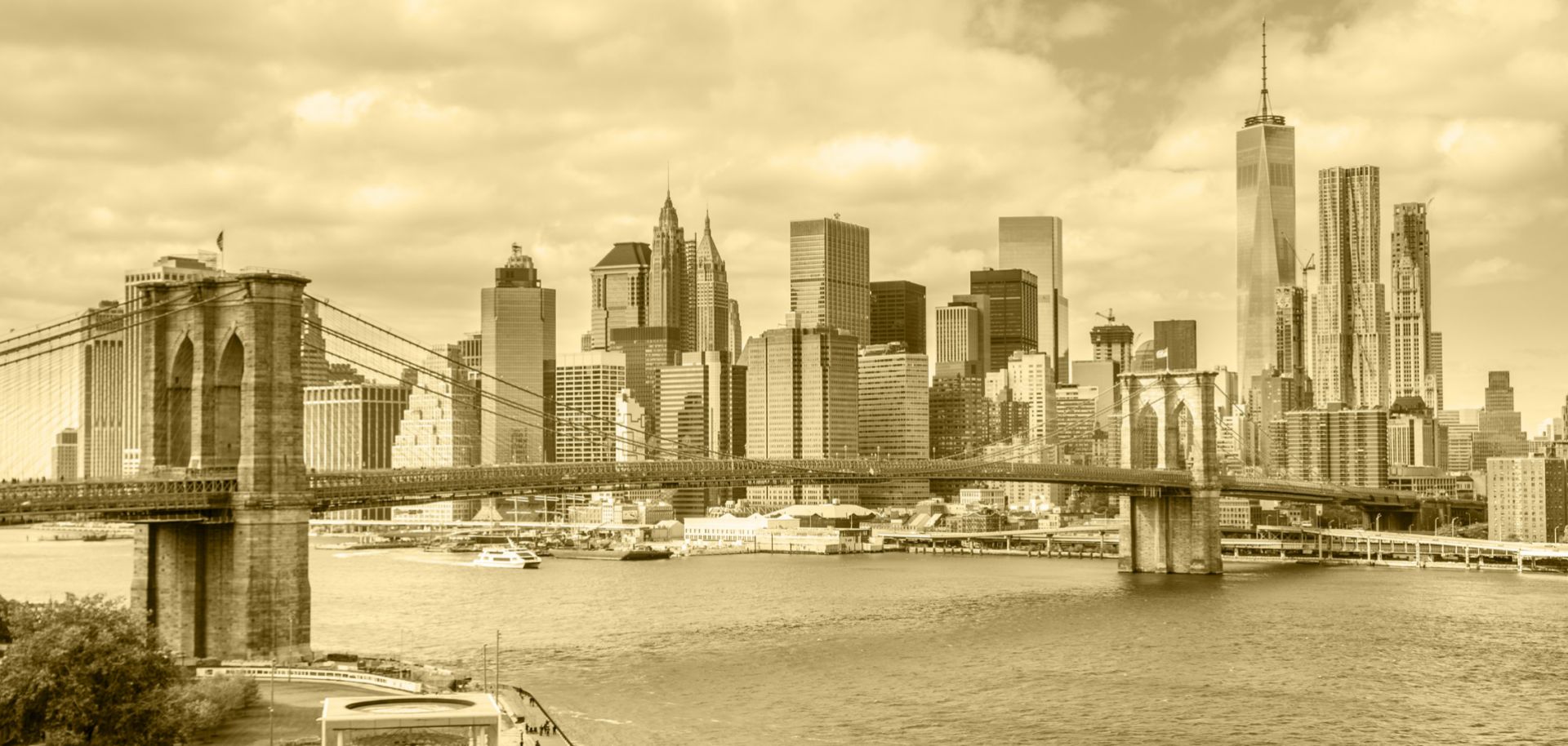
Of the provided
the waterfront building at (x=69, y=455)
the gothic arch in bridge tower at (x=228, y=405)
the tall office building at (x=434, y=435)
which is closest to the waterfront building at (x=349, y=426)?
the tall office building at (x=434, y=435)

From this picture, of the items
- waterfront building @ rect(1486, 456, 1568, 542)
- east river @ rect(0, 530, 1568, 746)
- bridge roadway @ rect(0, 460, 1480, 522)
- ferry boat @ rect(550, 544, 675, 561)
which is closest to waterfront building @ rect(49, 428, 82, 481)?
east river @ rect(0, 530, 1568, 746)

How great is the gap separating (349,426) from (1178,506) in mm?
93756

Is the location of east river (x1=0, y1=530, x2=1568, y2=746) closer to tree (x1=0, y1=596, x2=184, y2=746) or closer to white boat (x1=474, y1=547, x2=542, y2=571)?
tree (x1=0, y1=596, x2=184, y2=746)

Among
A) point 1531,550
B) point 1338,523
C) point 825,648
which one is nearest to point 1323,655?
point 825,648

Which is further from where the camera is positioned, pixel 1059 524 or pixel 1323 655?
pixel 1059 524

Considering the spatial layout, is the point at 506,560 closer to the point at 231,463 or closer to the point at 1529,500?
the point at 231,463

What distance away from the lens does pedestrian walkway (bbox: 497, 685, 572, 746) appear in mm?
34938

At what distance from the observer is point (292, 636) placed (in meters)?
44.1

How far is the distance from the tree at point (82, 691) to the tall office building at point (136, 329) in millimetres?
14636

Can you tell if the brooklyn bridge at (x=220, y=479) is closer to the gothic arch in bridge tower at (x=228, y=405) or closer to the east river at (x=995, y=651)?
the gothic arch in bridge tower at (x=228, y=405)

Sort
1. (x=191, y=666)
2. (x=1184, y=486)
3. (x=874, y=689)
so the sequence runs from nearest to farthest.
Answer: (x=191, y=666) → (x=874, y=689) → (x=1184, y=486)

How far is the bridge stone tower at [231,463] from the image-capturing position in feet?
143

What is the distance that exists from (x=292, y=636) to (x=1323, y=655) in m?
35.3

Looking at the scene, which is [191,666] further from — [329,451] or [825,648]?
[329,451]
